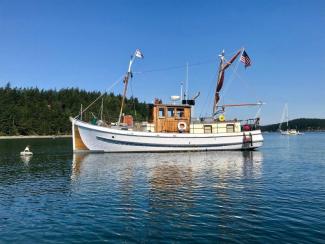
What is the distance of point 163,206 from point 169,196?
2.67 m

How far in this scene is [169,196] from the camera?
2261cm

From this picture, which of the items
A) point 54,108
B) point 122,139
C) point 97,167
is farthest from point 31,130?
point 97,167

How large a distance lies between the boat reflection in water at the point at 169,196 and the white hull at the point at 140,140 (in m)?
17.0

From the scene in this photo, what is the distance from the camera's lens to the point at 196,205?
66.0 ft

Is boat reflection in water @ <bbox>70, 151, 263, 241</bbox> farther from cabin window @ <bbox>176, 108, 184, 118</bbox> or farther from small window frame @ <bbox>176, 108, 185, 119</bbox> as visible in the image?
cabin window @ <bbox>176, 108, 184, 118</bbox>

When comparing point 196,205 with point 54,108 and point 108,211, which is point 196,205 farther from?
point 54,108

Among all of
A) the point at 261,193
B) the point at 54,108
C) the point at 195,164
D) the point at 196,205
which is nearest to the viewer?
the point at 196,205

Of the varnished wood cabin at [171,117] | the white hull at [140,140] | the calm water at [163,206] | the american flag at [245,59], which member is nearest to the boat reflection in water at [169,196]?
the calm water at [163,206]

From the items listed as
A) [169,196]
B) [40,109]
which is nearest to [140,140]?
[169,196]

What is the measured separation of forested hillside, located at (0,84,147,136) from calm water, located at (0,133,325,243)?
10347 centimetres

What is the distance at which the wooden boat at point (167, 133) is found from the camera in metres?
54.4

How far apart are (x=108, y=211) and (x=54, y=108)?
161m

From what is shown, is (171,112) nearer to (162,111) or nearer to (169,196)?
(162,111)

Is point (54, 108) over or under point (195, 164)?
over
